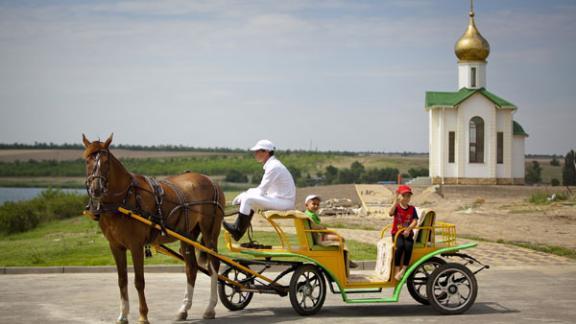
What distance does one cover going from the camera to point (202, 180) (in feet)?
41.0

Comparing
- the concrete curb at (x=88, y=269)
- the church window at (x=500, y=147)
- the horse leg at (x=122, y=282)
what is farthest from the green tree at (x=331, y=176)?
the horse leg at (x=122, y=282)

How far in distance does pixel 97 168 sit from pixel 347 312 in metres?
4.17

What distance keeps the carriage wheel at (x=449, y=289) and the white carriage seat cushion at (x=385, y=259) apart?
0.60 meters

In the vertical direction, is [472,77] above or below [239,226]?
above

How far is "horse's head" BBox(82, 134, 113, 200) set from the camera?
35.2 ft

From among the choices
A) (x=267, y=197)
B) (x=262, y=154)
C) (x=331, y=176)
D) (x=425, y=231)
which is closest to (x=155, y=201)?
(x=267, y=197)

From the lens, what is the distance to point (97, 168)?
10820 millimetres

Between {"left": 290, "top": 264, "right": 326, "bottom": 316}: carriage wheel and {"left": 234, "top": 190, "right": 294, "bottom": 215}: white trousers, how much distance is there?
924 mm

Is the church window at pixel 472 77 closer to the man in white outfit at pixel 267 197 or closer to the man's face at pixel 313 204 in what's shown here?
the man's face at pixel 313 204

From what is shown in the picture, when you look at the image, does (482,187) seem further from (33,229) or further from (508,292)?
(508,292)

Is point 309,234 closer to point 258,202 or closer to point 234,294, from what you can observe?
point 258,202

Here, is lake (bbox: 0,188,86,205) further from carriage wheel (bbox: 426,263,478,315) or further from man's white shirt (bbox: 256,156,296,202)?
carriage wheel (bbox: 426,263,478,315)

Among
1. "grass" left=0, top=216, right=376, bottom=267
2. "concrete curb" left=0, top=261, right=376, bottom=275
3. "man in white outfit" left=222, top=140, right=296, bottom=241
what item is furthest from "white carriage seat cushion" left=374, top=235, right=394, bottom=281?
"grass" left=0, top=216, right=376, bottom=267

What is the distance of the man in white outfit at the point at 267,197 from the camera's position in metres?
11.6
